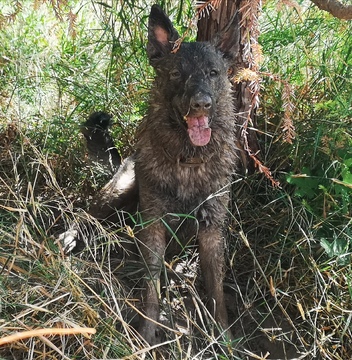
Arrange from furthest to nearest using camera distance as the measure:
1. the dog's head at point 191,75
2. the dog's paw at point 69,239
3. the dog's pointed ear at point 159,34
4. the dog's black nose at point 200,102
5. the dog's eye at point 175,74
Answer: the dog's paw at point 69,239
the dog's pointed ear at point 159,34
the dog's eye at point 175,74
the dog's head at point 191,75
the dog's black nose at point 200,102

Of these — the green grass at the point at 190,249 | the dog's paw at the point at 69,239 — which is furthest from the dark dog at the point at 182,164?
the dog's paw at the point at 69,239

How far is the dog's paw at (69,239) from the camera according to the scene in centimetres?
373

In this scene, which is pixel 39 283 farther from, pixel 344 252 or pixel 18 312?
pixel 344 252

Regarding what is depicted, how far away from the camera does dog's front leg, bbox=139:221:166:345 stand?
336 cm

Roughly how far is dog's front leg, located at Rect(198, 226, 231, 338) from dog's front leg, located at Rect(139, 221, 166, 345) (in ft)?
0.81

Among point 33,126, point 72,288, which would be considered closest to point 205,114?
point 72,288

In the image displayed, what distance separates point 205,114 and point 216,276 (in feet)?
3.15

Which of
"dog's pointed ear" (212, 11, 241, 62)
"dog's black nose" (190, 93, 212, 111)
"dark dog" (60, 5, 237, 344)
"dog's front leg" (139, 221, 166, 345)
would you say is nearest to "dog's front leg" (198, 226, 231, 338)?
"dark dog" (60, 5, 237, 344)

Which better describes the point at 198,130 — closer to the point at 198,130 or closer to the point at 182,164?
the point at 198,130

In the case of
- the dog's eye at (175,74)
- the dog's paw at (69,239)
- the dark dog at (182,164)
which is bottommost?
the dog's paw at (69,239)

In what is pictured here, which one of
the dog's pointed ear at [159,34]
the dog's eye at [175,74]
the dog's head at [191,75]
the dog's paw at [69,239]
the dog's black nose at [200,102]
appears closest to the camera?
the dog's black nose at [200,102]

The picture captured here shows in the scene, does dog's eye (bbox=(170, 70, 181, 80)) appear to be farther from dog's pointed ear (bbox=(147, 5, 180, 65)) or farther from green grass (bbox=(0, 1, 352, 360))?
green grass (bbox=(0, 1, 352, 360))

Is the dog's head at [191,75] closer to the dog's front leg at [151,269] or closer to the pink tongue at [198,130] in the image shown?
the pink tongue at [198,130]

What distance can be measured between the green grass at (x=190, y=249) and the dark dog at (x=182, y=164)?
0.46 feet
